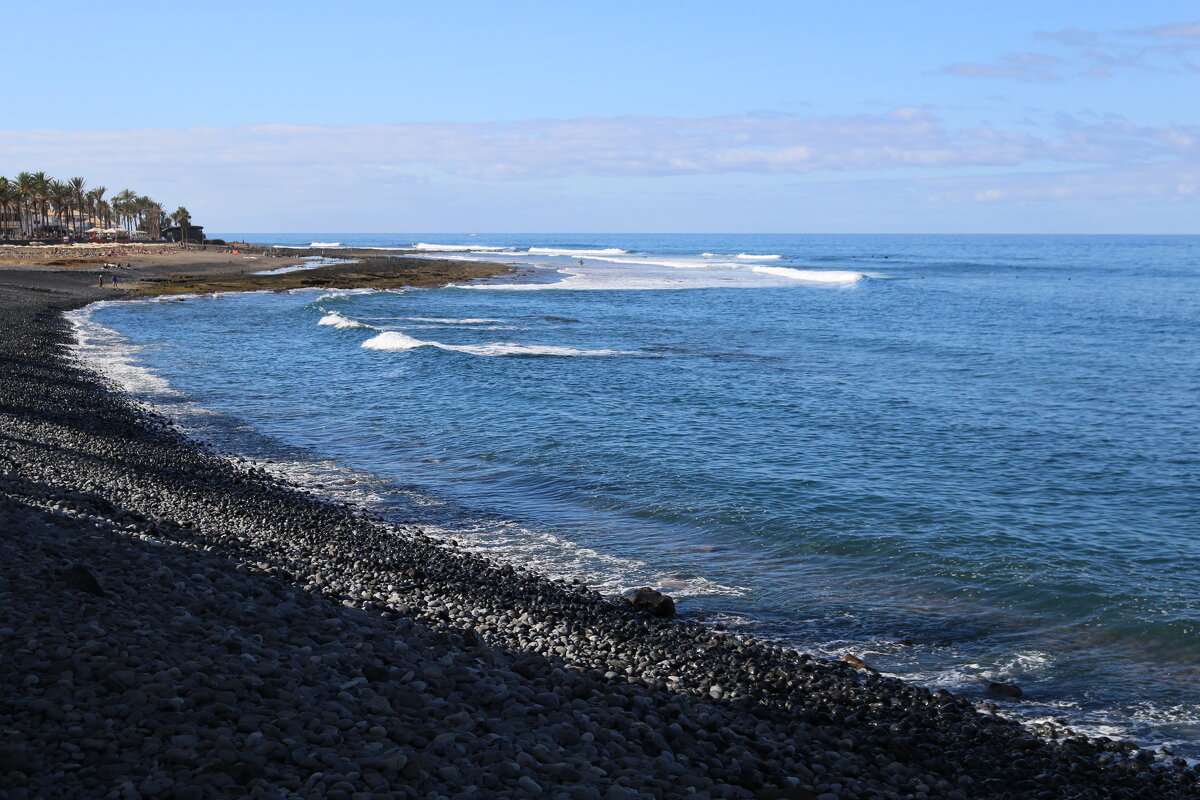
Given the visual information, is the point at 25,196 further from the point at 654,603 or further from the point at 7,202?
the point at 654,603

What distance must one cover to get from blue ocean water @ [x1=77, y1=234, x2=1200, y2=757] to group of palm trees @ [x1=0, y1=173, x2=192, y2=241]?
9703 centimetres

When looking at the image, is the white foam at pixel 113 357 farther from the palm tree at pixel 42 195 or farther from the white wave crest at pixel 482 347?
the palm tree at pixel 42 195

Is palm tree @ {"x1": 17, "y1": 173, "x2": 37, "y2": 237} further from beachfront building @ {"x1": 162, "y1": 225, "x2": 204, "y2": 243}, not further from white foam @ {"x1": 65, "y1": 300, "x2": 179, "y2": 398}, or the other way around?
white foam @ {"x1": 65, "y1": 300, "x2": 179, "y2": 398}

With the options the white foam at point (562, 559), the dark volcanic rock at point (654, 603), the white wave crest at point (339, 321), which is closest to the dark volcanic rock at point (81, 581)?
the white foam at point (562, 559)

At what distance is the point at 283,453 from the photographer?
71.6ft

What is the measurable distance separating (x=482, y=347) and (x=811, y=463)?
24.3 m

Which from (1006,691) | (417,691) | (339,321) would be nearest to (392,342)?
(339,321)

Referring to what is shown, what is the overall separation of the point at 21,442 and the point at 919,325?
48056 mm

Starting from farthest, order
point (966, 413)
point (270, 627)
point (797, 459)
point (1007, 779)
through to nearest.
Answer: point (966, 413), point (797, 459), point (270, 627), point (1007, 779)

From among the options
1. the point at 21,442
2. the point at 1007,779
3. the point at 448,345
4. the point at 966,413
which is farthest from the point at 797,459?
the point at 448,345

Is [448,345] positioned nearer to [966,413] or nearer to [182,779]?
[966,413]

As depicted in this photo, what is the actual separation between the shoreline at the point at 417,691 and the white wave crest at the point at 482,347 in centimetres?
2695

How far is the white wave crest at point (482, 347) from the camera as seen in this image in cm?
4112

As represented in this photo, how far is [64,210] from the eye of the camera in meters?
145
